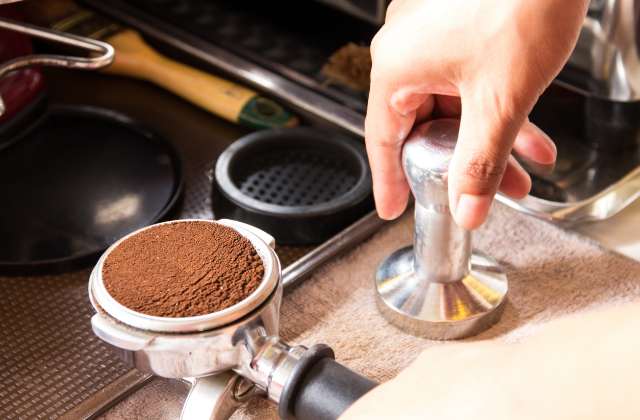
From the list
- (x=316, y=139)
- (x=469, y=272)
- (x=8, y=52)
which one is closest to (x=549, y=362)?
(x=469, y=272)

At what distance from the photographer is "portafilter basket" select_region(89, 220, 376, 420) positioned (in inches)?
19.8

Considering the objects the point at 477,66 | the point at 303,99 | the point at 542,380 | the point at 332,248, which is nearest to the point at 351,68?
the point at 303,99

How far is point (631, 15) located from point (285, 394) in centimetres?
52

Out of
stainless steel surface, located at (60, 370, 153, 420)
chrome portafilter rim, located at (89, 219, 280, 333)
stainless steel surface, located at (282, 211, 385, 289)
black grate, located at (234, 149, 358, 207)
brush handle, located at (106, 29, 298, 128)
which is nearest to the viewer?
chrome portafilter rim, located at (89, 219, 280, 333)

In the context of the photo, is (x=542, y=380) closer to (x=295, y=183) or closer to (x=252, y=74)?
(x=295, y=183)

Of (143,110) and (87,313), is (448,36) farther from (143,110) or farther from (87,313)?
(143,110)

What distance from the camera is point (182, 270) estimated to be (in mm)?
547

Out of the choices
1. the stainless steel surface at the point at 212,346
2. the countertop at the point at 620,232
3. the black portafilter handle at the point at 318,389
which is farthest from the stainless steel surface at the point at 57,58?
the countertop at the point at 620,232

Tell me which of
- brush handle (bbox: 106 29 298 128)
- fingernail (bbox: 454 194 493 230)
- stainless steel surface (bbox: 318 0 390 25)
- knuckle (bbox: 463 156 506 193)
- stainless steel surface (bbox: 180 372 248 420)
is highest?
knuckle (bbox: 463 156 506 193)

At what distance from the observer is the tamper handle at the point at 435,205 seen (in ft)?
1.96

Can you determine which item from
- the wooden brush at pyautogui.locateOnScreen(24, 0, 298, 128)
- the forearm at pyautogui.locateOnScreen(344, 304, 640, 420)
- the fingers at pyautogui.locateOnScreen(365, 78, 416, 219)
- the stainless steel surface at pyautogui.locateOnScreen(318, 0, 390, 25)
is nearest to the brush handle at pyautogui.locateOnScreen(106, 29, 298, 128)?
the wooden brush at pyautogui.locateOnScreen(24, 0, 298, 128)

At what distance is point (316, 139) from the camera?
0.88m

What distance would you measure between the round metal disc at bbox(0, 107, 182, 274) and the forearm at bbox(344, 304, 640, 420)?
16.1 inches

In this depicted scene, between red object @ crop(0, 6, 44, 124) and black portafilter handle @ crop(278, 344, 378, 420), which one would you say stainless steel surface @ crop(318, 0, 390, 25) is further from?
black portafilter handle @ crop(278, 344, 378, 420)
